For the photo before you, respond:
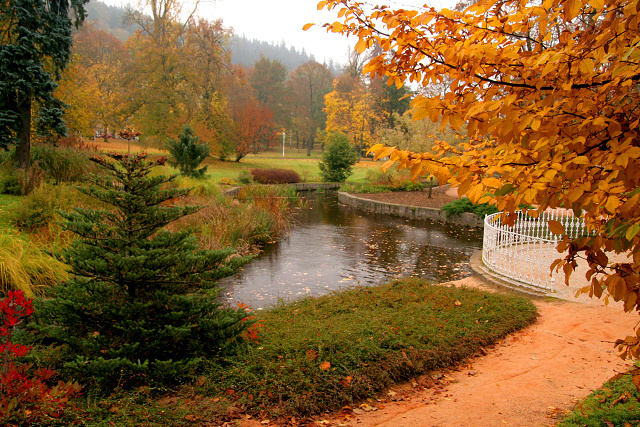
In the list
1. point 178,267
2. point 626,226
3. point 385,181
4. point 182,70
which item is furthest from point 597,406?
point 182,70

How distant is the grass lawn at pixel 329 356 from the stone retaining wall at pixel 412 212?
9.86 metres

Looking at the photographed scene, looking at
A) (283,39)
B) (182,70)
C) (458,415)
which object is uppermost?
(283,39)

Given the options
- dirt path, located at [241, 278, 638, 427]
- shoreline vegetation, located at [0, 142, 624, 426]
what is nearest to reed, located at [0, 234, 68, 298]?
shoreline vegetation, located at [0, 142, 624, 426]

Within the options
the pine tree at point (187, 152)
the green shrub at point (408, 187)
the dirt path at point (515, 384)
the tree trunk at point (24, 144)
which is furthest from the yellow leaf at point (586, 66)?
the green shrub at point (408, 187)

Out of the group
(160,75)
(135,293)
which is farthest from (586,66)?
(160,75)

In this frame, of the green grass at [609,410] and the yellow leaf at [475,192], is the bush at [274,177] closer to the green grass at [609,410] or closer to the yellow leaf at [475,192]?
the green grass at [609,410]

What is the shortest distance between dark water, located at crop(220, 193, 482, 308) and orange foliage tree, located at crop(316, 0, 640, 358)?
5290 mm

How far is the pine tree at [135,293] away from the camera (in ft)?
11.3

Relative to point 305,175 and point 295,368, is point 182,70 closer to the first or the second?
point 305,175

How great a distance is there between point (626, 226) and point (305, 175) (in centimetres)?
2972

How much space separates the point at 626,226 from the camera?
5.52ft

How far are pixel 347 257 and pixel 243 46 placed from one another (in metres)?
118

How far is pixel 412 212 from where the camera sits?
1789 cm

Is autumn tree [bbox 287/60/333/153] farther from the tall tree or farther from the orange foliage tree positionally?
the orange foliage tree
